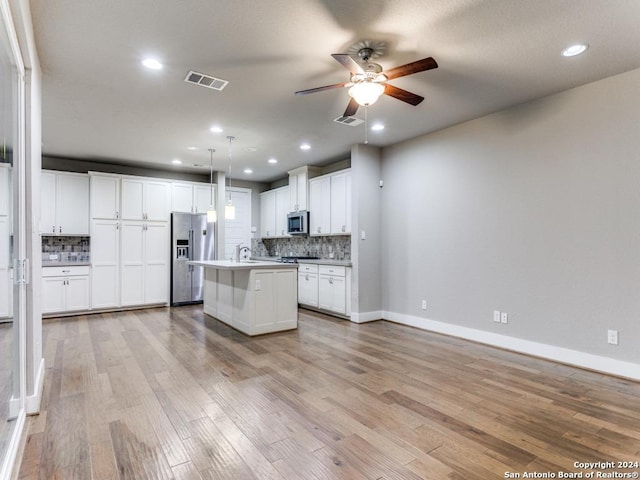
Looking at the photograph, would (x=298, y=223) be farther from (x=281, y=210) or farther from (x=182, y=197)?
(x=182, y=197)

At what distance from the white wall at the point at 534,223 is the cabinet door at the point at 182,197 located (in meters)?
4.33

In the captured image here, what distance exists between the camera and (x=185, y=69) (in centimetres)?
307

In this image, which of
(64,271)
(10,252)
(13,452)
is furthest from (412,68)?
(64,271)

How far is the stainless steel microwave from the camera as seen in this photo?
6.70m

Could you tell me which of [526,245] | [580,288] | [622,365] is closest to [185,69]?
[526,245]

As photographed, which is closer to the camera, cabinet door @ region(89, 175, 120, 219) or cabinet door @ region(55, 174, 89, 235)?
cabinet door @ region(55, 174, 89, 235)

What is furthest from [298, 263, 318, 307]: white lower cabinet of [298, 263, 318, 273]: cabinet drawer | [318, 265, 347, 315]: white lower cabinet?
[318, 265, 347, 315]: white lower cabinet

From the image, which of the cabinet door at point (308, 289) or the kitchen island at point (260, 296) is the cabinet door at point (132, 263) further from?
the cabinet door at point (308, 289)

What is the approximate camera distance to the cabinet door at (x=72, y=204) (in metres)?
5.96

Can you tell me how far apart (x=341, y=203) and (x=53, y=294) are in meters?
4.98

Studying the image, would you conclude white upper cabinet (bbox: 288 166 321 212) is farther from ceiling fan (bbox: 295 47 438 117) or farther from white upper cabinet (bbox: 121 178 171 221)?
ceiling fan (bbox: 295 47 438 117)

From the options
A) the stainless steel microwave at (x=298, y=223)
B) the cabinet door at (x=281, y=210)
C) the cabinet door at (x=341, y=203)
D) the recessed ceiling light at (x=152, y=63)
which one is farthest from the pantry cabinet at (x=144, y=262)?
the recessed ceiling light at (x=152, y=63)

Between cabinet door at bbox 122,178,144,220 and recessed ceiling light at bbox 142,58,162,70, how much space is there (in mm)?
3997

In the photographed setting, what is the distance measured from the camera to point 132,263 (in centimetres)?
641
